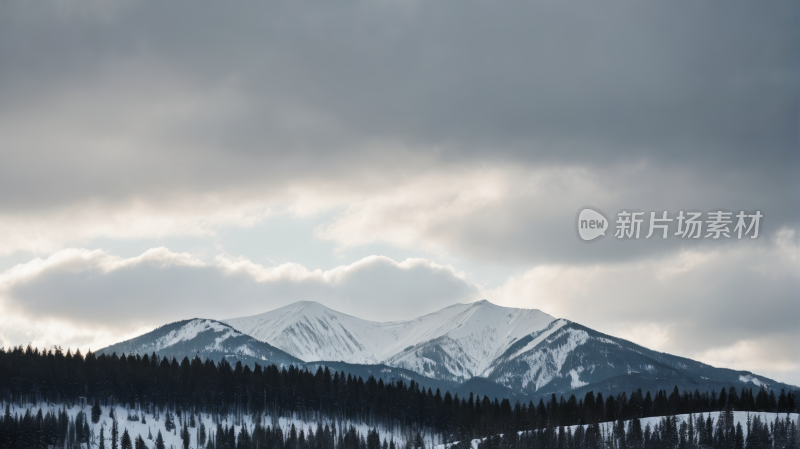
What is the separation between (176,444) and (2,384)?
1696 inches

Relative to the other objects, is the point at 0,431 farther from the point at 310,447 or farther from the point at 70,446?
the point at 310,447

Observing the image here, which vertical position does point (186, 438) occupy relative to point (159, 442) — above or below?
above

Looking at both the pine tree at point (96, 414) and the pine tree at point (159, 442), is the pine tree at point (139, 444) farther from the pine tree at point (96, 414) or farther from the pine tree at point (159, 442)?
the pine tree at point (96, 414)

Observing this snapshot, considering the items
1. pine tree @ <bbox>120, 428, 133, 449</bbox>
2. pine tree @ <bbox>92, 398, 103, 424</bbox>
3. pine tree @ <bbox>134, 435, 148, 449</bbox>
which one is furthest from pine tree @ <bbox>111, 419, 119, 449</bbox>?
pine tree @ <bbox>134, 435, 148, 449</bbox>

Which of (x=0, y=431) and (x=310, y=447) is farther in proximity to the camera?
(x=310, y=447)

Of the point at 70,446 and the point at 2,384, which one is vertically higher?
the point at 2,384

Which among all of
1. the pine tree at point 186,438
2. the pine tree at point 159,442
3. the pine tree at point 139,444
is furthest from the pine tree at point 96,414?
the pine tree at point 186,438

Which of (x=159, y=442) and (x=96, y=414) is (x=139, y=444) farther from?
(x=96, y=414)

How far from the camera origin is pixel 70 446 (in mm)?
183125

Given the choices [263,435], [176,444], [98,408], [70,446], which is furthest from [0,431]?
[263,435]

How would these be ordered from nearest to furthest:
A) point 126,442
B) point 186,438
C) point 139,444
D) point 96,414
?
point 126,442 → point 139,444 → point 186,438 → point 96,414

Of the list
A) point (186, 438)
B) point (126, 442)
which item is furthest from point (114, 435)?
point (186, 438)

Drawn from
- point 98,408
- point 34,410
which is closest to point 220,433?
point 98,408

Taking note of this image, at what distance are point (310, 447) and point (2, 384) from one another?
244 feet
